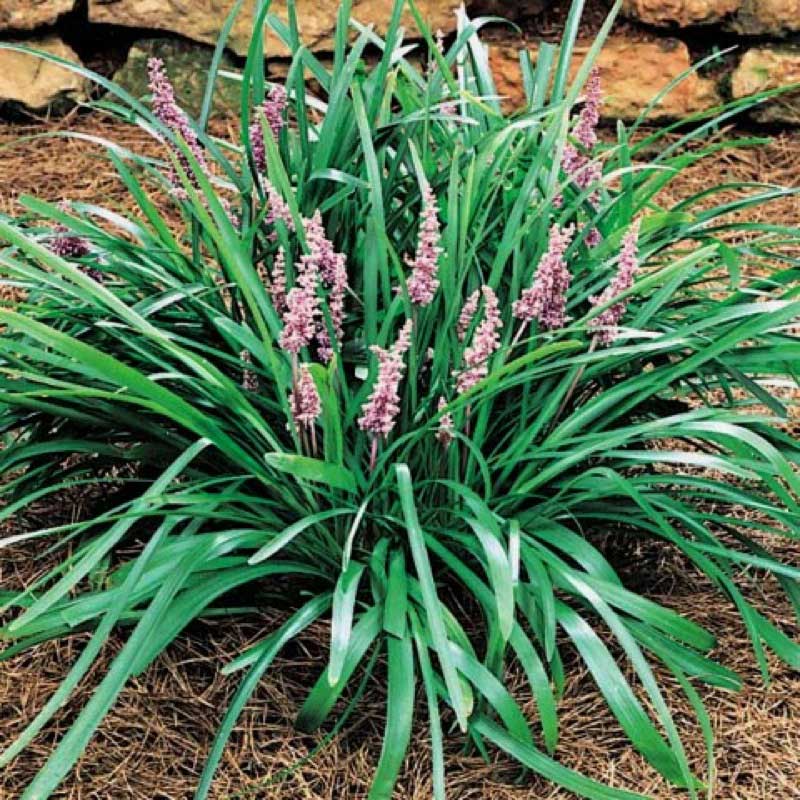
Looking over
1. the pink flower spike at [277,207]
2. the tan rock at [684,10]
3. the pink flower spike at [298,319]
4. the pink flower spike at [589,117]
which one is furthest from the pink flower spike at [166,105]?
the tan rock at [684,10]

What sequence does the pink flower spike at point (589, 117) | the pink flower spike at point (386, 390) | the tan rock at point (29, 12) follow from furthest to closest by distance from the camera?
the tan rock at point (29, 12)
the pink flower spike at point (589, 117)
the pink flower spike at point (386, 390)

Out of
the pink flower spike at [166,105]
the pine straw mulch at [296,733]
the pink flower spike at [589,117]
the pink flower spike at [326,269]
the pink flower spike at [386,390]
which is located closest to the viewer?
the pink flower spike at [386,390]

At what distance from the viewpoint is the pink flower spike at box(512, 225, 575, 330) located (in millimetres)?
1894

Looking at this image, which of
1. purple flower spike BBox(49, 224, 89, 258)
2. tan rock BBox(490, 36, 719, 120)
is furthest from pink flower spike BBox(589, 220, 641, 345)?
tan rock BBox(490, 36, 719, 120)

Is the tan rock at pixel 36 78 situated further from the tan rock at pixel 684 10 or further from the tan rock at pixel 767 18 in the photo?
the tan rock at pixel 767 18

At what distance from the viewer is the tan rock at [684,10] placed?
416cm

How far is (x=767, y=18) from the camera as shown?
4188 millimetres

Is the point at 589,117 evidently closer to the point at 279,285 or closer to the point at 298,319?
the point at 279,285

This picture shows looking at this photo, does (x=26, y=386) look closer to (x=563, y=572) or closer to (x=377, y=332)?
(x=377, y=332)

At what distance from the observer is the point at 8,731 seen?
6.84ft

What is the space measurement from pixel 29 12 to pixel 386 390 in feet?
9.26

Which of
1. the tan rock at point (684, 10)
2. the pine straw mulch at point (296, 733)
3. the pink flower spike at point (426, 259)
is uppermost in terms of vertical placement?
the pink flower spike at point (426, 259)

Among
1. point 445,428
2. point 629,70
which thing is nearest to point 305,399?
point 445,428

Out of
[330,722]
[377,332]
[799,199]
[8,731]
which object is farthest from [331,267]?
[799,199]
